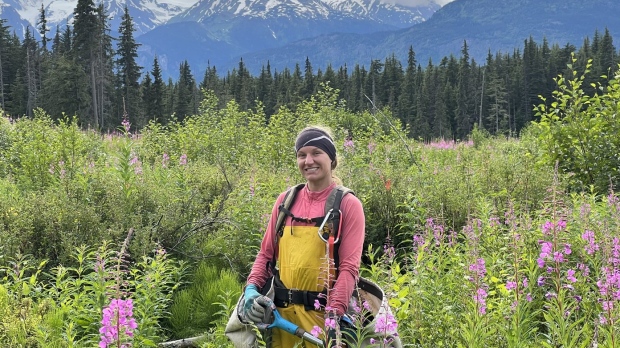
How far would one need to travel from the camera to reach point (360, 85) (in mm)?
91938

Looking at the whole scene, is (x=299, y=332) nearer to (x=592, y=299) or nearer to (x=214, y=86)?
(x=592, y=299)

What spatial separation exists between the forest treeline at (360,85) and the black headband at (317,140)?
Answer: 156 feet

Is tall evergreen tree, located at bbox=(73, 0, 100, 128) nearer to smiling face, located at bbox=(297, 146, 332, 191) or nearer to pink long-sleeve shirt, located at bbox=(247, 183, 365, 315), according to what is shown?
pink long-sleeve shirt, located at bbox=(247, 183, 365, 315)

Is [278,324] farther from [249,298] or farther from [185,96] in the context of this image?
[185,96]

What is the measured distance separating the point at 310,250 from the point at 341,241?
22 cm

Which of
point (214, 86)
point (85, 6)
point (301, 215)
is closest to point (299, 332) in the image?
point (301, 215)

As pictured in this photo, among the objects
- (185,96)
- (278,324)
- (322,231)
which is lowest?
(278,324)

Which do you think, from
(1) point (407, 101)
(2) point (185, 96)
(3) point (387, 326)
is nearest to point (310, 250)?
(3) point (387, 326)

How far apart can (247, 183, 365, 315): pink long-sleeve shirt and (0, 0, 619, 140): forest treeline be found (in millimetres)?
47530

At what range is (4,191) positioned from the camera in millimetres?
6848

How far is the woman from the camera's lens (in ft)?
9.56

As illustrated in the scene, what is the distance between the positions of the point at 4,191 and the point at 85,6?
38509 mm

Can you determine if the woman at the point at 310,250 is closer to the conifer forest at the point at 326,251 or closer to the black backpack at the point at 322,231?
the black backpack at the point at 322,231

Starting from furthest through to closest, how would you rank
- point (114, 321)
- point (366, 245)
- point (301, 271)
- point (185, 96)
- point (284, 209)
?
1. point (185, 96)
2. point (366, 245)
3. point (284, 209)
4. point (301, 271)
5. point (114, 321)
